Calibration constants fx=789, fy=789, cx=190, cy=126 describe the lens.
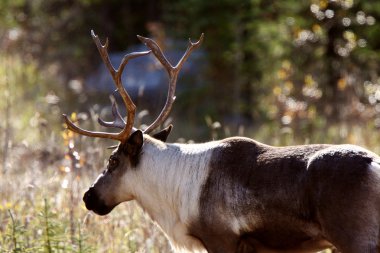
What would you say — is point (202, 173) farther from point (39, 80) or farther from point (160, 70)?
point (39, 80)

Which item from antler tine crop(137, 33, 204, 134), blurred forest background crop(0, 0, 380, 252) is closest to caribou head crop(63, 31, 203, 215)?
antler tine crop(137, 33, 204, 134)

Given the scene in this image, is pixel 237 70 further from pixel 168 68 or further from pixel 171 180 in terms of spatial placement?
pixel 171 180

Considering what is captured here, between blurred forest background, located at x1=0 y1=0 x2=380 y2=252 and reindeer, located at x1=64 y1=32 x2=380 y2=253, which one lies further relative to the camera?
blurred forest background, located at x1=0 y1=0 x2=380 y2=252

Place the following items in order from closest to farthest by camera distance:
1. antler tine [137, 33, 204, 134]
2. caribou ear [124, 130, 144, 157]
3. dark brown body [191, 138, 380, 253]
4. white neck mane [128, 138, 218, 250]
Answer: dark brown body [191, 138, 380, 253], white neck mane [128, 138, 218, 250], caribou ear [124, 130, 144, 157], antler tine [137, 33, 204, 134]

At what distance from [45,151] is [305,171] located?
5.96m

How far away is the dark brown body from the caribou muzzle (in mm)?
861

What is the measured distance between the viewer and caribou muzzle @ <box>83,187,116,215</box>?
614cm

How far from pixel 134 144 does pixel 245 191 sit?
1.03m

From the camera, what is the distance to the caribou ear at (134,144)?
5.91 metres

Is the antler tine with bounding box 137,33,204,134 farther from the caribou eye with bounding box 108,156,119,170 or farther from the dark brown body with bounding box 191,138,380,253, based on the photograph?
the dark brown body with bounding box 191,138,380,253

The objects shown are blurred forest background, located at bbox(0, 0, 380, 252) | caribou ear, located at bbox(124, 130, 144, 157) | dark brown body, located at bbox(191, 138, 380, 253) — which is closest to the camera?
dark brown body, located at bbox(191, 138, 380, 253)

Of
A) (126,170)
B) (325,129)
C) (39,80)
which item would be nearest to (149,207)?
(126,170)

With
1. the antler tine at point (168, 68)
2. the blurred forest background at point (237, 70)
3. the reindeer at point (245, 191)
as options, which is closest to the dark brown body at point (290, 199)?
the reindeer at point (245, 191)

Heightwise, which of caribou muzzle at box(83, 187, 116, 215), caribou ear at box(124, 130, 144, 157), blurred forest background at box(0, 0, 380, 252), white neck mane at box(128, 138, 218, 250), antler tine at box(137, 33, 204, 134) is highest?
antler tine at box(137, 33, 204, 134)
